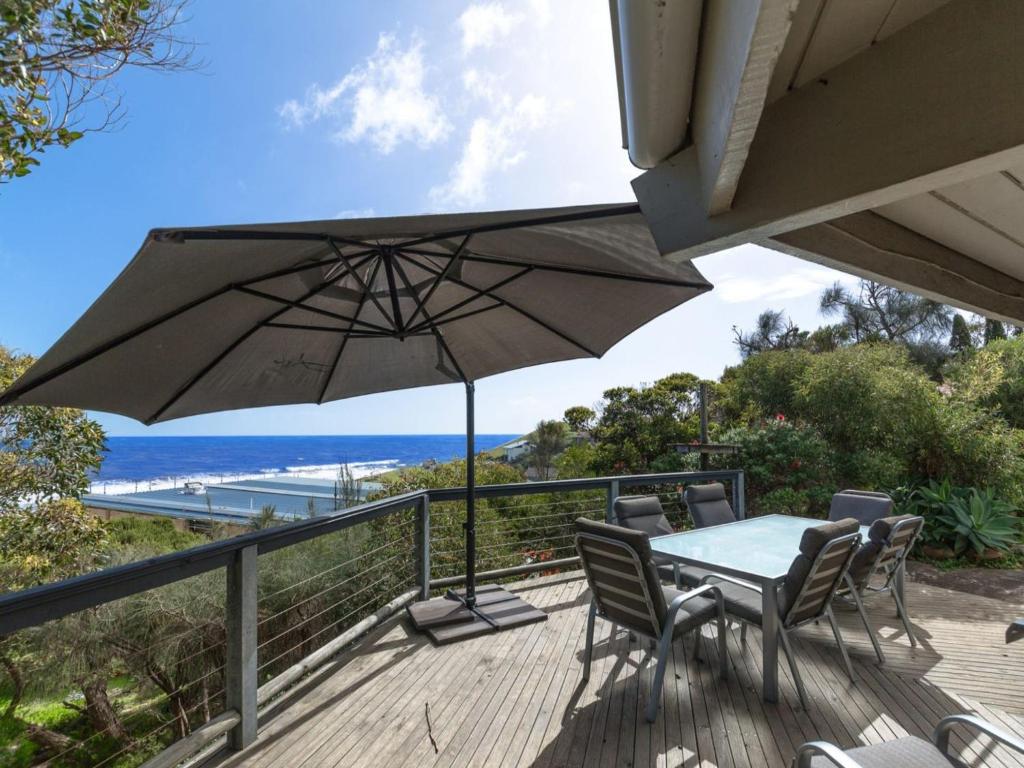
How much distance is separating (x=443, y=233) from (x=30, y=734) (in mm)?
4888

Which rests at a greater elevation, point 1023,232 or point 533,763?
point 1023,232

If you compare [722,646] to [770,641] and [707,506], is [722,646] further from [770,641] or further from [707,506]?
[707,506]

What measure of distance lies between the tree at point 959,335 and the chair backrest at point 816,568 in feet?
63.4

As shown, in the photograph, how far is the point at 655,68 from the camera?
2.66ft

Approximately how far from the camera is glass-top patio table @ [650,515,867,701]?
264 centimetres

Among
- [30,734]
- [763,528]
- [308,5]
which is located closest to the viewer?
[30,734]

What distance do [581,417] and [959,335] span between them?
596 inches

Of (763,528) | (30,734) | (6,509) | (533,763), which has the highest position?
(6,509)

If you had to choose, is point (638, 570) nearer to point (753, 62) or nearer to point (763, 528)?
point (763, 528)

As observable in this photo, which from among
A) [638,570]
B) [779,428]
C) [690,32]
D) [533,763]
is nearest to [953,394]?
[779,428]

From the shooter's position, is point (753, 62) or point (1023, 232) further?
point (1023, 232)

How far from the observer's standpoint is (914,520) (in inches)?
130

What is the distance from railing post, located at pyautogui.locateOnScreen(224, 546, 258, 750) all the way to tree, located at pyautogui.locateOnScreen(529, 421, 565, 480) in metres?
12.1

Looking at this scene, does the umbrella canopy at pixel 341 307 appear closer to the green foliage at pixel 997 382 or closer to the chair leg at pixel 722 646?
Result: the chair leg at pixel 722 646
